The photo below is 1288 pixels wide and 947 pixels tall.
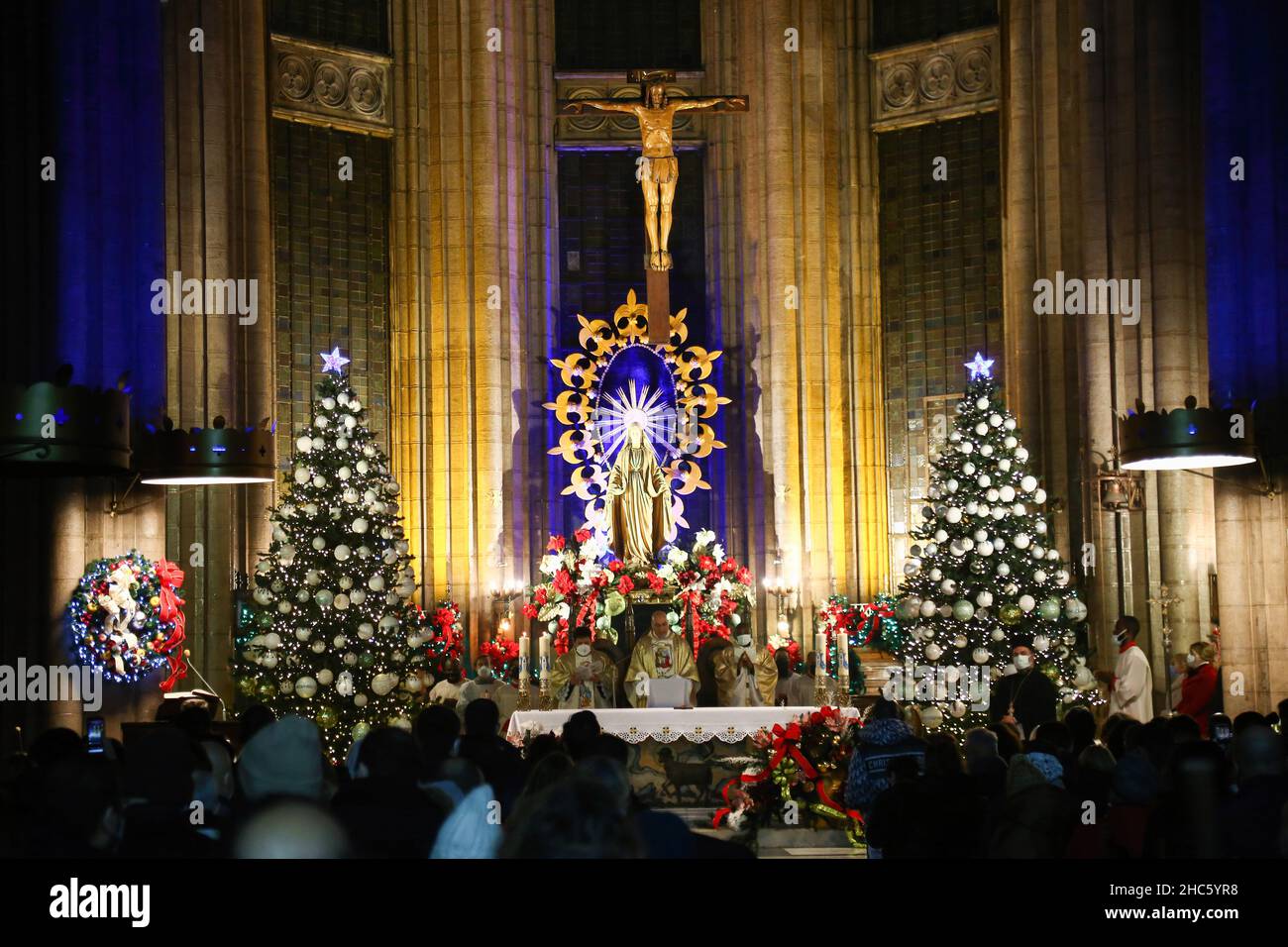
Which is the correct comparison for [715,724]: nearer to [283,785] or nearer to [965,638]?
[965,638]

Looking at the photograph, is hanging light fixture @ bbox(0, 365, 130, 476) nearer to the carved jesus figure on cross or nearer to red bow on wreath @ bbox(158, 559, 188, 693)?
red bow on wreath @ bbox(158, 559, 188, 693)

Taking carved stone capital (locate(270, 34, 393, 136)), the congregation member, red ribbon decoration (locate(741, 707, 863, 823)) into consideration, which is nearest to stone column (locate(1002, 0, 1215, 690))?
the congregation member

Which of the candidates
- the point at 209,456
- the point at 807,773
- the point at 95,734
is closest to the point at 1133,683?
the point at 807,773

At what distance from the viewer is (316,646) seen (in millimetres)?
17609

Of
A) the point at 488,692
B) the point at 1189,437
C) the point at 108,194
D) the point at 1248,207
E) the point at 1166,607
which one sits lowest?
the point at 488,692

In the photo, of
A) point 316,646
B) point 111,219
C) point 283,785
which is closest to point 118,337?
point 111,219

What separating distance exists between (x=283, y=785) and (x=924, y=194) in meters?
18.8

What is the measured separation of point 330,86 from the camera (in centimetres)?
2288

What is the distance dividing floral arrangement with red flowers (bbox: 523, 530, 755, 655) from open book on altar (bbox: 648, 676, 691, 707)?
455 centimetres

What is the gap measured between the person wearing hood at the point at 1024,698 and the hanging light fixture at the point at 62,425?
24.1ft

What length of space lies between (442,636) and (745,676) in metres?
4.14

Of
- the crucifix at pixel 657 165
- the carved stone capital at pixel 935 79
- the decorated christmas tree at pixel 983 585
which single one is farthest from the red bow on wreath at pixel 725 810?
the carved stone capital at pixel 935 79

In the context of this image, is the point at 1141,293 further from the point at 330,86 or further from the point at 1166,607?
the point at 330,86

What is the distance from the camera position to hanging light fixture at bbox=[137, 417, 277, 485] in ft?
52.7
